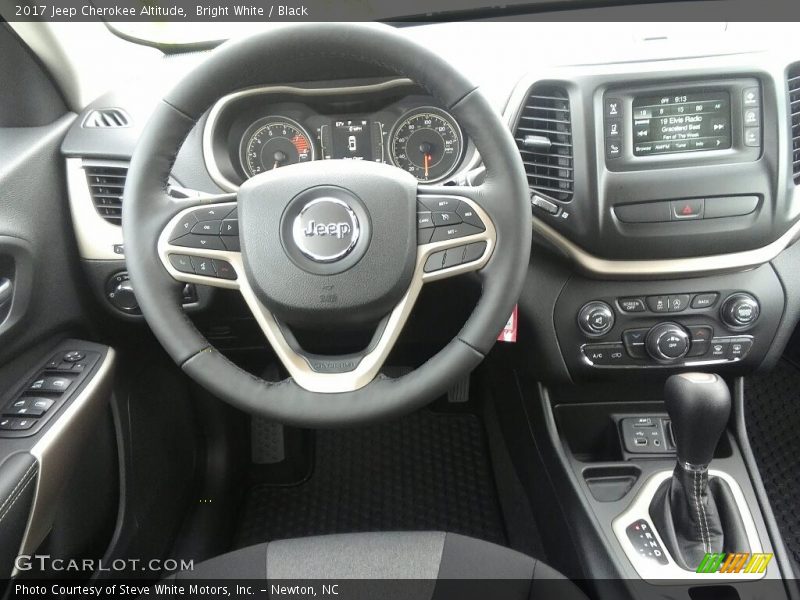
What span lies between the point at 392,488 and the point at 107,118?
1042 mm

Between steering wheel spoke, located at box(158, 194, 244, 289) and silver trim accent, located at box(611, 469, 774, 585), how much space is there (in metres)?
0.78

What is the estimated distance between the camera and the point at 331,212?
94 centimetres

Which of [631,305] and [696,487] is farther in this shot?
[631,305]

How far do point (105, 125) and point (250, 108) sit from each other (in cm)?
26

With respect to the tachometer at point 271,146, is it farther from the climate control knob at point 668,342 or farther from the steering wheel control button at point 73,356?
the climate control knob at point 668,342

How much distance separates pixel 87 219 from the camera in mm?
1249

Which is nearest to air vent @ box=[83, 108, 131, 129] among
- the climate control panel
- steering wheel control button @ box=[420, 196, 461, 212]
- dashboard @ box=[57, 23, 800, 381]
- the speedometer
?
dashboard @ box=[57, 23, 800, 381]

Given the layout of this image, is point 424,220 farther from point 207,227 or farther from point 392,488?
point 392,488

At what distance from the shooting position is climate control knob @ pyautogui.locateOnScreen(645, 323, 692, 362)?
1.26m

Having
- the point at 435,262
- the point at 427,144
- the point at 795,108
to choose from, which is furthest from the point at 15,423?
the point at 795,108

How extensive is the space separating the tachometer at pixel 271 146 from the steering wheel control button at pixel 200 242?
1.24 ft

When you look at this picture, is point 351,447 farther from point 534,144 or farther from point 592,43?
point 592,43

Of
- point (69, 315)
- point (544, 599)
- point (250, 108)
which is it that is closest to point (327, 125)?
point (250, 108)
